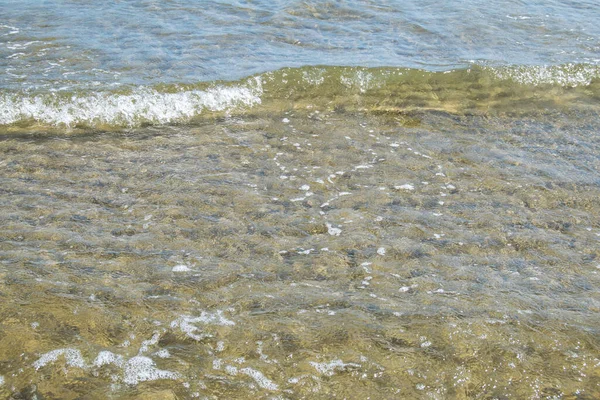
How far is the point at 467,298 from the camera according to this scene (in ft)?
15.1

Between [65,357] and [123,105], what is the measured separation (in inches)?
189

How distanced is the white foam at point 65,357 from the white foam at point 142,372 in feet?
0.91

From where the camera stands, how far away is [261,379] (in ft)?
12.3

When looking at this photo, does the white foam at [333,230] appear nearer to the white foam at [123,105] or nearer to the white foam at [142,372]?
the white foam at [142,372]

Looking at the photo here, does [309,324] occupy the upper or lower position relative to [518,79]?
lower

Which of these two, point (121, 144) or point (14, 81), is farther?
point (14, 81)

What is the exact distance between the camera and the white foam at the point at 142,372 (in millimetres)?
3709

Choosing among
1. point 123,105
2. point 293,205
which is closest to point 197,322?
point 293,205

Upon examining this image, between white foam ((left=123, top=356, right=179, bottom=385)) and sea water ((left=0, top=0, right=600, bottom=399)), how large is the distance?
0.04ft

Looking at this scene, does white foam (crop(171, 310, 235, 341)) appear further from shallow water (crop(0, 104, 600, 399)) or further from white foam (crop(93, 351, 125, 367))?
white foam (crop(93, 351, 125, 367))

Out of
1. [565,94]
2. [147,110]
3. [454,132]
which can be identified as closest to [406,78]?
[454,132]

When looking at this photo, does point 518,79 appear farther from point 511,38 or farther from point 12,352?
point 12,352

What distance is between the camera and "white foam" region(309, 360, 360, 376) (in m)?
3.83

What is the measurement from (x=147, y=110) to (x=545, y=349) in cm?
572
